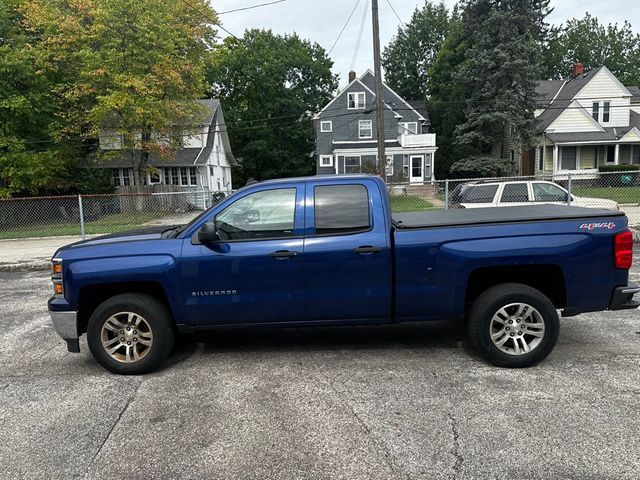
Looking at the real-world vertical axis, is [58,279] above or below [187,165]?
below

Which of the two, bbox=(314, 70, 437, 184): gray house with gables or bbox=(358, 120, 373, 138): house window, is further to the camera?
bbox=(358, 120, 373, 138): house window

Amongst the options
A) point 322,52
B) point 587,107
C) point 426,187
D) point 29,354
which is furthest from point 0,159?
point 322,52

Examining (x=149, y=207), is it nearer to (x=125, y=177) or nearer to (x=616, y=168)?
(x=125, y=177)

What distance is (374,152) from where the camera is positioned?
36406 millimetres

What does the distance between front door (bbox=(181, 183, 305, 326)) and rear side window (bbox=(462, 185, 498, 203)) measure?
925cm

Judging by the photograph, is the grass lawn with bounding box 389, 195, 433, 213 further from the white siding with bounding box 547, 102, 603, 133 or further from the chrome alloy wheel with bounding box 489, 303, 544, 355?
the white siding with bounding box 547, 102, 603, 133

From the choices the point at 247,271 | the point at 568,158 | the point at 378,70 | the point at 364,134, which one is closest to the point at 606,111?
the point at 568,158

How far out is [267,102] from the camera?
5209 centimetres

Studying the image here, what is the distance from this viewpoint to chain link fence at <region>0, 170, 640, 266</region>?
12656 mm

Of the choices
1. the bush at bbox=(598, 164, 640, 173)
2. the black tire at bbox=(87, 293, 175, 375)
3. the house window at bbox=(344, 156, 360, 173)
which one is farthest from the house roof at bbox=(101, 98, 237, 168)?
the black tire at bbox=(87, 293, 175, 375)

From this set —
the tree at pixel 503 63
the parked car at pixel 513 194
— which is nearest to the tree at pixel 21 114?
the parked car at pixel 513 194

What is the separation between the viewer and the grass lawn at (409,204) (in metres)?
15.7

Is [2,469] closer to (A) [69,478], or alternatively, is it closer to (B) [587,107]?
(A) [69,478]

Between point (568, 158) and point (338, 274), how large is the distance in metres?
Result: 34.9
